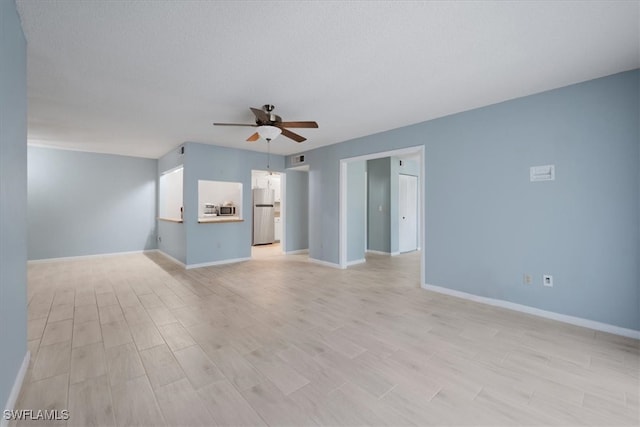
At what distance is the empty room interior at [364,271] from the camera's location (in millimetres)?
1718

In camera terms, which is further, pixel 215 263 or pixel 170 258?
Answer: pixel 170 258

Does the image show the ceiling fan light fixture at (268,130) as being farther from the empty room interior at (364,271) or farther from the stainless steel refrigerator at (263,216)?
the stainless steel refrigerator at (263,216)

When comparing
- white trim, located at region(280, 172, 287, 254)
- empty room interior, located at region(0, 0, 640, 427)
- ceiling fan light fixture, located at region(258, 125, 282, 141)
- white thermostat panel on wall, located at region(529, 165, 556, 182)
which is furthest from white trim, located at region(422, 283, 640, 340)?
white trim, located at region(280, 172, 287, 254)

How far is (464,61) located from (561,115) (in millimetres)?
1451

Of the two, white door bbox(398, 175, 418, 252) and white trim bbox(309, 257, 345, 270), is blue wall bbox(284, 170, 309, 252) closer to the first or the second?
→ white trim bbox(309, 257, 345, 270)

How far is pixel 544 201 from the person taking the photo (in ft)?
9.95

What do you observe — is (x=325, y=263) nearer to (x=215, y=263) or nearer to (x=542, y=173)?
(x=215, y=263)

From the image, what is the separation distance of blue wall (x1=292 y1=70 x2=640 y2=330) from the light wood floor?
1.24ft

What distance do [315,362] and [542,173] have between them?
10.3 ft

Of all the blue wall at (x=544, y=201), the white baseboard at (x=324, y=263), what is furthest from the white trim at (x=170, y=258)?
the blue wall at (x=544, y=201)

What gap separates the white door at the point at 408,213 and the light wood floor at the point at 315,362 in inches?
142

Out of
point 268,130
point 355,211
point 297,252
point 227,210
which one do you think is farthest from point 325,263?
point 227,210

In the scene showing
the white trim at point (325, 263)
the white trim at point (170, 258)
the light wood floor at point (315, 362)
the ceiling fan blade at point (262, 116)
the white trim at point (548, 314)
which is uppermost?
the ceiling fan blade at point (262, 116)

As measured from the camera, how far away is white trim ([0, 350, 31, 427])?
4.86 ft
